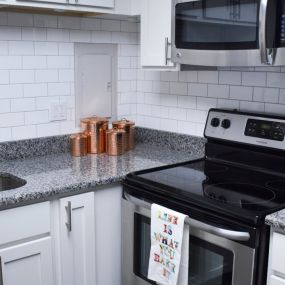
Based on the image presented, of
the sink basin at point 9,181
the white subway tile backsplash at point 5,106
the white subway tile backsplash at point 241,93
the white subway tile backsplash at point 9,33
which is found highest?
the white subway tile backsplash at point 9,33

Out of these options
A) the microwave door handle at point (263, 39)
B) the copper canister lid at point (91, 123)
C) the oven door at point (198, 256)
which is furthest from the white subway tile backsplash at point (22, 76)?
the microwave door handle at point (263, 39)

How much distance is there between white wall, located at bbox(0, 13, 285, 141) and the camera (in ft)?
7.23

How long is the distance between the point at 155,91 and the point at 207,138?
56 centimetres

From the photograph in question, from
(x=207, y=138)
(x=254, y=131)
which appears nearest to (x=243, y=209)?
(x=254, y=131)

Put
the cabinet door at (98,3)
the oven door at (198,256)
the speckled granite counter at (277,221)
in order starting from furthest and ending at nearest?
Answer: the cabinet door at (98,3) → the oven door at (198,256) → the speckled granite counter at (277,221)

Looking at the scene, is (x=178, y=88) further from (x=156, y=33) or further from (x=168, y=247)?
(x=168, y=247)

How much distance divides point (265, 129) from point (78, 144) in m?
0.98

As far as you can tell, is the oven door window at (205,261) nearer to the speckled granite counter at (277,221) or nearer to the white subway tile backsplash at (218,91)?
the speckled granite counter at (277,221)

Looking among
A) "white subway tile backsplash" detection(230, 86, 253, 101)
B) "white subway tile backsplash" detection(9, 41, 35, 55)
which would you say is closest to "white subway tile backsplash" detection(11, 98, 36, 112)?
"white subway tile backsplash" detection(9, 41, 35, 55)

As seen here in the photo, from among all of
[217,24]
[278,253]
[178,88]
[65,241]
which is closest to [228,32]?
[217,24]

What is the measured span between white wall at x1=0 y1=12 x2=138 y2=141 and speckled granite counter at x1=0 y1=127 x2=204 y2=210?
193 mm

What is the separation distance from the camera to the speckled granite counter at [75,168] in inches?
70.4

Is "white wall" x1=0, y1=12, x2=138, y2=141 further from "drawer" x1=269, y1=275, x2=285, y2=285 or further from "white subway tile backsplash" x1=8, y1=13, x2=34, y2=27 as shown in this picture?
"drawer" x1=269, y1=275, x2=285, y2=285

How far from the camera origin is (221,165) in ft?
7.26
